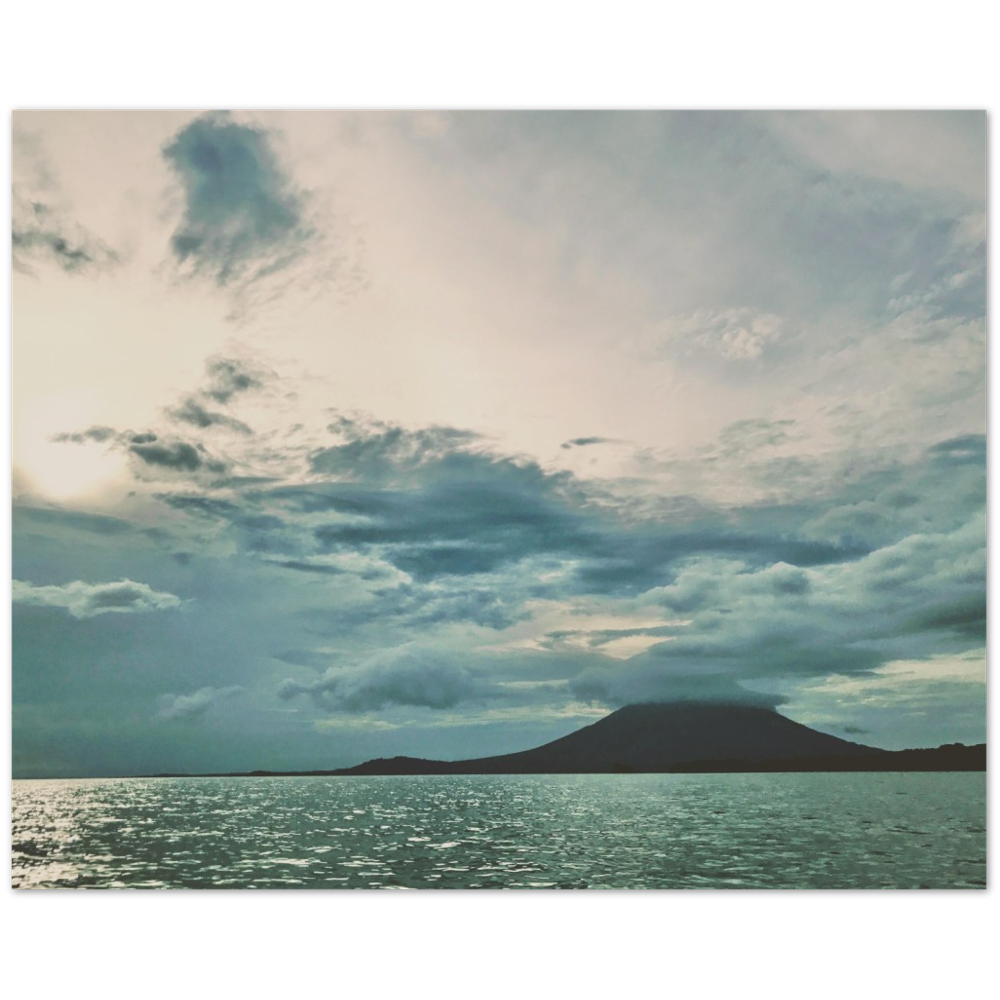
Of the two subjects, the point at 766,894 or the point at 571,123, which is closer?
the point at 766,894

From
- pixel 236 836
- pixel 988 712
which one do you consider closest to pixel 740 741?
pixel 236 836

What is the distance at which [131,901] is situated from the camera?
655 inches

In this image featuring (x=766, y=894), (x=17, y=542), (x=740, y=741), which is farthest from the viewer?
(x=740, y=741)

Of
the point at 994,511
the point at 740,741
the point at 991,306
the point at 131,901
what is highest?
the point at 991,306

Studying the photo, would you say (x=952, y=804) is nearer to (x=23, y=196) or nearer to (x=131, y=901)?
(x=131, y=901)

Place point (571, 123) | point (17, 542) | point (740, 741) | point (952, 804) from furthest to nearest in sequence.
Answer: point (740, 741)
point (952, 804)
point (17, 542)
point (571, 123)

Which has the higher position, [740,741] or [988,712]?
[988,712]

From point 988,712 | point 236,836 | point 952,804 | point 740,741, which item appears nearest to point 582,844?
point 236,836

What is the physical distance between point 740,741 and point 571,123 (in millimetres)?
184933

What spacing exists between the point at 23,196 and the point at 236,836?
22.8 metres

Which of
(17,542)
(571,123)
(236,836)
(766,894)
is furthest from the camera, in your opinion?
(236,836)
